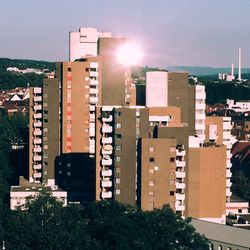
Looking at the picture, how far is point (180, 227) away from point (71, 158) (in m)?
13.7

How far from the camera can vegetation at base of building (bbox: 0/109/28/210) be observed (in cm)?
3382

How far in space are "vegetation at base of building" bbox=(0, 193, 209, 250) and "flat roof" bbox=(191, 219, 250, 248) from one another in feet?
6.11

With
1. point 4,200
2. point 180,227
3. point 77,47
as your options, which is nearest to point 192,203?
point 180,227

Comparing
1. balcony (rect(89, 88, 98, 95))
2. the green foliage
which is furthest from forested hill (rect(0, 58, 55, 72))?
the green foliage

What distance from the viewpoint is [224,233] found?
24.2 metres

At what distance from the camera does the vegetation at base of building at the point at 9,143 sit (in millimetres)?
33819

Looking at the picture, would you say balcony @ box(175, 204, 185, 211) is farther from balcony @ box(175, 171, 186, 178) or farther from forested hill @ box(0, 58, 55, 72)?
forested hill @ box(0, 58, 55, 72)

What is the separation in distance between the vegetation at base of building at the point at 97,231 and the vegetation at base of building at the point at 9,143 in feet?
23.5

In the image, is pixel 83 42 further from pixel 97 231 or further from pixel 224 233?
pixel 97 231

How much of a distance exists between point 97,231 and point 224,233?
363 cm

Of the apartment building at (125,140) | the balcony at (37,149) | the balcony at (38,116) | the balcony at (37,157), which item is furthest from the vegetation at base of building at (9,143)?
the balcony at (38,116)

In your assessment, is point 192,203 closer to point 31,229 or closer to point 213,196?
point 213,196

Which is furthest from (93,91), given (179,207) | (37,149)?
(179,207)

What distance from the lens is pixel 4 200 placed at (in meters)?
31.6
